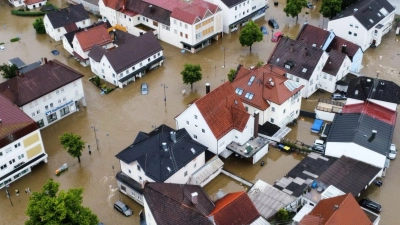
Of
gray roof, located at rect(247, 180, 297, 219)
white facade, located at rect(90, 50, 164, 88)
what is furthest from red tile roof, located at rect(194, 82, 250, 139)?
white facade, located at rect(90, 50, 164, 88)

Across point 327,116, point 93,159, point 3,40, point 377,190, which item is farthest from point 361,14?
point 3,40

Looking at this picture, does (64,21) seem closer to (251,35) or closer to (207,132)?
(251,35)

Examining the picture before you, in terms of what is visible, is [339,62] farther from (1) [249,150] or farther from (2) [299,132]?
(1) [249,150]

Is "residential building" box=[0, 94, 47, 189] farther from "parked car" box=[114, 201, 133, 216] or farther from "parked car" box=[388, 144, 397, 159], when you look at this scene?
"parked car" box=[388, 144, 397, 159]

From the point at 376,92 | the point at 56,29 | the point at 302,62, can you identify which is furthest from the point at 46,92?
the point at 376,92

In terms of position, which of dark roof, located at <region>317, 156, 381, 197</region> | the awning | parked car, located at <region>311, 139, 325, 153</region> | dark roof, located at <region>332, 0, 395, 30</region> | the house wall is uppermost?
dark roof, located at <region>332, 0, 395, 30</region>

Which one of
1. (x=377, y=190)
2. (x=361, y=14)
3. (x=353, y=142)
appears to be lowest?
(x=377, y=190)

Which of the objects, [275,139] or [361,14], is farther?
[361,14]
